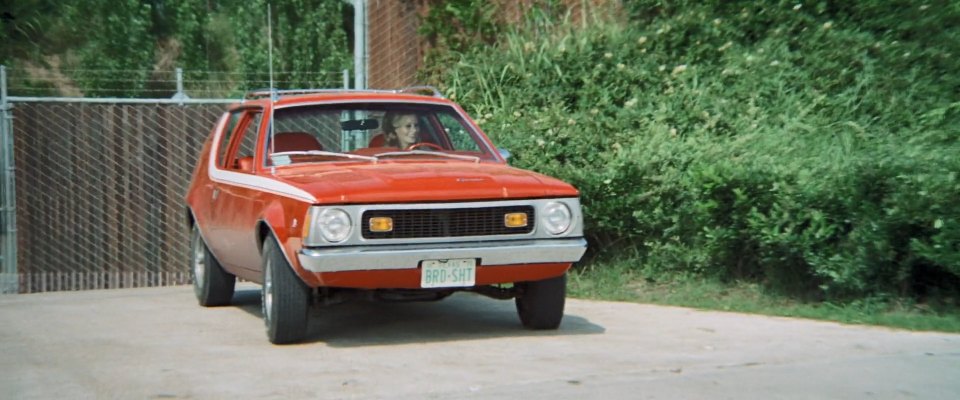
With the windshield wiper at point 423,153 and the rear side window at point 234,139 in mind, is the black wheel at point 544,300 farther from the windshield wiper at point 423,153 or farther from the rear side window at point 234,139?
the rear side window at point 234,139

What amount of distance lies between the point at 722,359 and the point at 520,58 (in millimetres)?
7880

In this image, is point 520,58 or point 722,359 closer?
point 722,359

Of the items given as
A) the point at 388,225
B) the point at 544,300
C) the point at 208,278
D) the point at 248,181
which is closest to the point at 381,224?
the point at 388,225

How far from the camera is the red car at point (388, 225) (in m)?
7.29

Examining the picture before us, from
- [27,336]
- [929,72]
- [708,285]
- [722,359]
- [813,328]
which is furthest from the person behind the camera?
[929,72]

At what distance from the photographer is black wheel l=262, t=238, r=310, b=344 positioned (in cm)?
752

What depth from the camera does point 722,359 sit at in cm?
685

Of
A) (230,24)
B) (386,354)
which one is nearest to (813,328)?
(386,354)

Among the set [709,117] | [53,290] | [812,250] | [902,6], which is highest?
[902,6]

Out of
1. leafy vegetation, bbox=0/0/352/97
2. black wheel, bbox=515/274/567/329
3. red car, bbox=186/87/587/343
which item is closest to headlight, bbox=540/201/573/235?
red car, bbox=186/87/587/343

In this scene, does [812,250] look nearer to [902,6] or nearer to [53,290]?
[902,6]

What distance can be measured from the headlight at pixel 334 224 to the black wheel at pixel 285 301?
1.45ft

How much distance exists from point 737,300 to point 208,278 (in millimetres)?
3943

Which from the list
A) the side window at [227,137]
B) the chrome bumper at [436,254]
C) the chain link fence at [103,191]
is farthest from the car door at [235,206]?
the chain link fence at [103,191]
